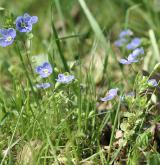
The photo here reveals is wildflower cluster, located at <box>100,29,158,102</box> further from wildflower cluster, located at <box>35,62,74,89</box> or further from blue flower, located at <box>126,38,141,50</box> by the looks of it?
wildflower cluster, located at <box>35,62,74,89</box>

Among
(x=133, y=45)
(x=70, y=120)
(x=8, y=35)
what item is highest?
(x=8, y=35)

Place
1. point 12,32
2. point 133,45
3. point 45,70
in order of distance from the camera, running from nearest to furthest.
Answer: point 12,32 → point 45,70 → point 133,45

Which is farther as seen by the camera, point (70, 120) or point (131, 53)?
point (131, 53)

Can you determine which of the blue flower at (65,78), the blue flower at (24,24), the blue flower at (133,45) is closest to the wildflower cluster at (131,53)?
the blue flower at (133,45)

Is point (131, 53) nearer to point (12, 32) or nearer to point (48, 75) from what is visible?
point (48, 75)

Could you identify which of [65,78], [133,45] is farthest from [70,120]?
[133,45]

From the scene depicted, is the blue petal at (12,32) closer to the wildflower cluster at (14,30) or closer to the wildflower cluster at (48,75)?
the wildflower cluster at (14,30)

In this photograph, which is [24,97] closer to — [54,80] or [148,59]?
[54,80]

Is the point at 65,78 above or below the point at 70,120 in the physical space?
above

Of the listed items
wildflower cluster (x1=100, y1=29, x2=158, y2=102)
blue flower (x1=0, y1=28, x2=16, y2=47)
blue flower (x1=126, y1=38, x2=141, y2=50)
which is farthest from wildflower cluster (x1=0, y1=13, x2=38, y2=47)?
blue flower (x1=126, y1=38, x2=141, y2=50)
